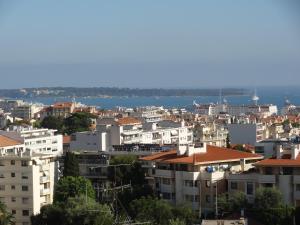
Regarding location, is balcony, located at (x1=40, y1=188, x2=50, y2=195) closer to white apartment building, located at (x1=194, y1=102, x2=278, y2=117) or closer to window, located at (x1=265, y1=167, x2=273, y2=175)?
window, located at (x1=265, y1=167, x2=273, y2=175)

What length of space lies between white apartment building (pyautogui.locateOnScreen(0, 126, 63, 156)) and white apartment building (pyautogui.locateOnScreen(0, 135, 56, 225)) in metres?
7.95

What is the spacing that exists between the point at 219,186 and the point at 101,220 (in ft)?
12.2

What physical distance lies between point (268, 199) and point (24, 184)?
20.2ft

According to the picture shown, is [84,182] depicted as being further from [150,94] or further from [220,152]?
[150,94]

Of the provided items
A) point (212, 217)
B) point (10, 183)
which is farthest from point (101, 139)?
point (212, 217)

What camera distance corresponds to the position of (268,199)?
17.0 meters

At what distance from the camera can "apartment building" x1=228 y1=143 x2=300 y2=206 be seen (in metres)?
17.9

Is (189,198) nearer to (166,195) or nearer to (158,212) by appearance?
(166,195)

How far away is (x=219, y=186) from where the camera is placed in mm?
18984

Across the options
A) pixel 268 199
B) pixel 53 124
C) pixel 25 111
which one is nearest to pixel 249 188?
pixel 268 199

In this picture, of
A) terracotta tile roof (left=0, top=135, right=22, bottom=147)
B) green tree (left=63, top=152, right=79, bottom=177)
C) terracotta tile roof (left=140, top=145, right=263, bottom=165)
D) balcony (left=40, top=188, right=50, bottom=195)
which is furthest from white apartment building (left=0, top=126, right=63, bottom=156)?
terracotta tile roof (left=140, top=145, right=263, bottom=165)

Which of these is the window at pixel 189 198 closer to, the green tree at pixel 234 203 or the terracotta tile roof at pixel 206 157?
the terracotta tile roof at pixel 206 157

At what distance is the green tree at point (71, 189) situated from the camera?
19750 millimetres

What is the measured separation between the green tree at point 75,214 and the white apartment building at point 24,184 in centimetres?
126
